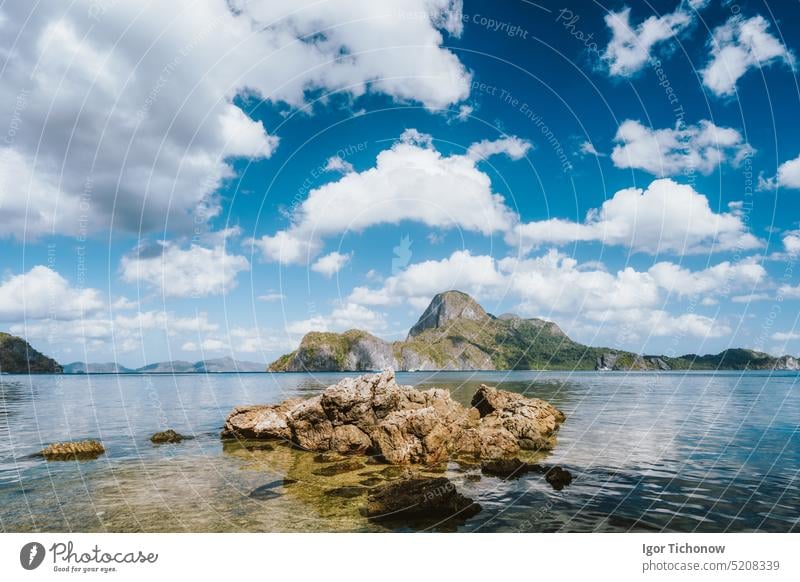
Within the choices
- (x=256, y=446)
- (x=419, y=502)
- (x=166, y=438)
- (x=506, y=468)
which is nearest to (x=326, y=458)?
(x=256, y=446)

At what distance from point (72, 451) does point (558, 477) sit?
31230 millimetres

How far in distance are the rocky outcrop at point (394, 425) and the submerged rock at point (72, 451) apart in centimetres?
1042

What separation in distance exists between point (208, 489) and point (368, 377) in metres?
15.0

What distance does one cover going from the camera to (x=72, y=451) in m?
29.3

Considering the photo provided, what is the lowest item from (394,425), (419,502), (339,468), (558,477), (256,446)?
(256,446)

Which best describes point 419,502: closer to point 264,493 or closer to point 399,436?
point 264,493

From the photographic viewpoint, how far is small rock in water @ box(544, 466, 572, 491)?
20.5 metres

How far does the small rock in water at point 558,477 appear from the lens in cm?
2053

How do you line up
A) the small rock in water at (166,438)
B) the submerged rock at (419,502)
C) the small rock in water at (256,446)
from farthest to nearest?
1. the small rock in water at (166,438)
2. the small rock in water at (256,446)
3. the submerged rock at (419,502)

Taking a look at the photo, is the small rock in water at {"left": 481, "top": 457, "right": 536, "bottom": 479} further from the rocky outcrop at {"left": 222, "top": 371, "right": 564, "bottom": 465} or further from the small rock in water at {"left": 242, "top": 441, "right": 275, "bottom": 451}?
the small rock in water at {"left": 242, "top": 441, "right": 275, "bottom": 451}

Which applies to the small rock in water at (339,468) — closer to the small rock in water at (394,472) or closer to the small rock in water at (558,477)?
the small rock in water at (394,472)

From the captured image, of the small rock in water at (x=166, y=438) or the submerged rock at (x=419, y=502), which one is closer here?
the submerged rock at (x=419, y=502)

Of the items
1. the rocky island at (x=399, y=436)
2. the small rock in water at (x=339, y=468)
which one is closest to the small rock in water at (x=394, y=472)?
the rocky island at (x=399, y=436)
